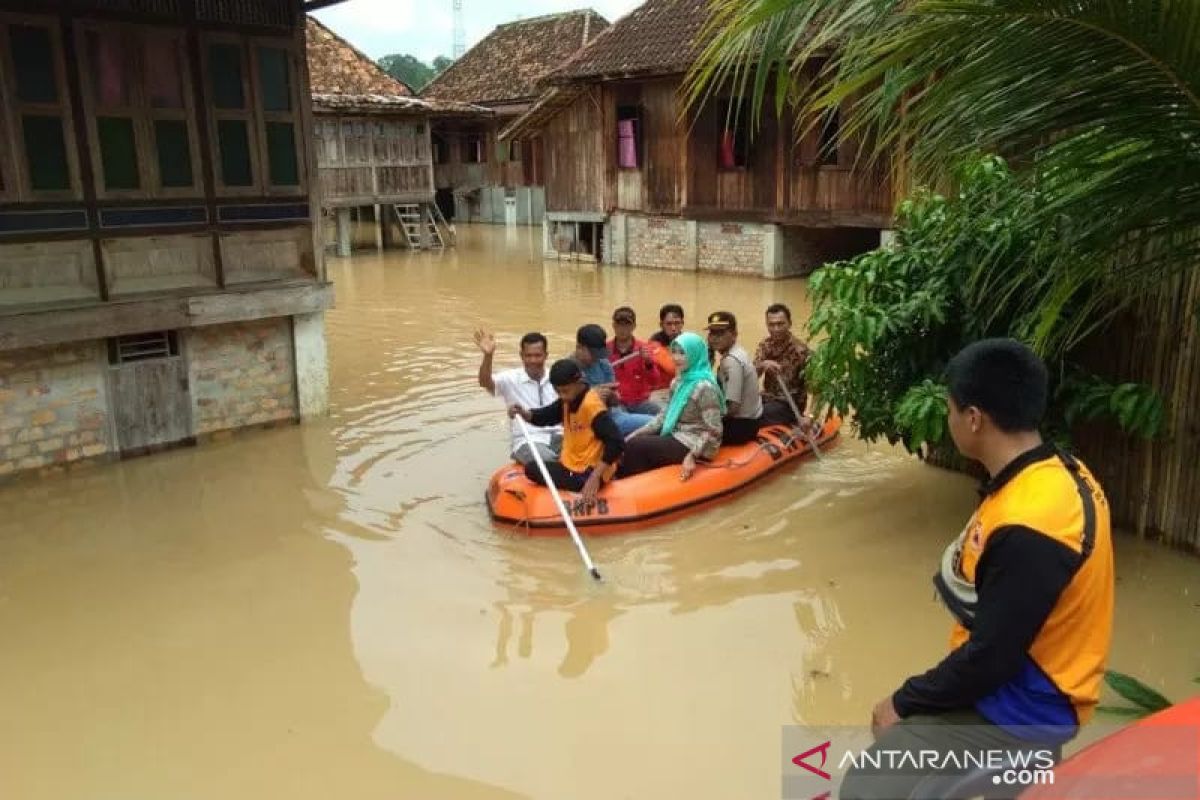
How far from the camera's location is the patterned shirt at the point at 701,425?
22.4ft

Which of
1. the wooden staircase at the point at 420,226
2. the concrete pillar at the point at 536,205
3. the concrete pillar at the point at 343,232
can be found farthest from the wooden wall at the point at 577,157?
the concrete pillar at the point at 536,205

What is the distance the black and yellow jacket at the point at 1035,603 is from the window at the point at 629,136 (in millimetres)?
18956

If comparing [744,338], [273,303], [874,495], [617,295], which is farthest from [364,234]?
[874,495]

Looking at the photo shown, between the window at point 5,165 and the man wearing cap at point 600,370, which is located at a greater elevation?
the window at point 5,165

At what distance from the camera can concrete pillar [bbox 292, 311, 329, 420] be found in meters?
9.27

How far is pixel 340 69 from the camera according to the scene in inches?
930

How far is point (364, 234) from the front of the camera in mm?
29953

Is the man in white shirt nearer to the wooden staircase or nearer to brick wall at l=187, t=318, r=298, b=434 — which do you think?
brick wall at l=187, t=318, r=298, b=434

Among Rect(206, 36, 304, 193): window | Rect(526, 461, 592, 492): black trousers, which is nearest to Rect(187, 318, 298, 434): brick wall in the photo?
Rect(206, 36, 304, 193): window

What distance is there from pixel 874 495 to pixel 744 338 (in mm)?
6178

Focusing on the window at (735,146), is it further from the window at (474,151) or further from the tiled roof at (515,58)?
the window at (474,151)

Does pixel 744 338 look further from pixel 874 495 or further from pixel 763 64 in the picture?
pixel 763 64

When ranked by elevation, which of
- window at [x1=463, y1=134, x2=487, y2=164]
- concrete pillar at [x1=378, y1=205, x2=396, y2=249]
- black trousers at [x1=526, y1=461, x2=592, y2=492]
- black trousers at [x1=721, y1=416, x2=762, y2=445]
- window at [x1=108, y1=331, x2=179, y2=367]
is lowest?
black trousers at [x1=526, y1=461, x2=592, y2=492]

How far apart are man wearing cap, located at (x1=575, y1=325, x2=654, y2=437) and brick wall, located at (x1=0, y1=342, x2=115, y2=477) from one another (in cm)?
413
